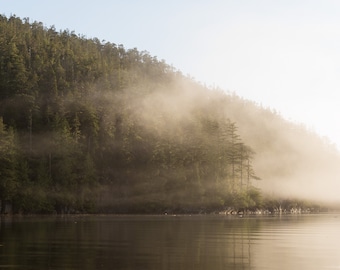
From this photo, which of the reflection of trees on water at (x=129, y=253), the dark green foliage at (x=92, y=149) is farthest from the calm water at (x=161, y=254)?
the dark green foliage at (x=92, y=149)

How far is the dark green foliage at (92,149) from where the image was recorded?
139625 mm

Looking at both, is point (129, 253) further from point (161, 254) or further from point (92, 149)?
point (92, 149)

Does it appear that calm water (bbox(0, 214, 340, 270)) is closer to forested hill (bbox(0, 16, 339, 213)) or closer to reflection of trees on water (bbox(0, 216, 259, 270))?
reflection of trees on water (bbox(0, 216, 259, 270))

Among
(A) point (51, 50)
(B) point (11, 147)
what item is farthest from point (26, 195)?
(A) point (51, 50)

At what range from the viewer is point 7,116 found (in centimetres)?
15312

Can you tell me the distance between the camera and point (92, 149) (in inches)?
6486

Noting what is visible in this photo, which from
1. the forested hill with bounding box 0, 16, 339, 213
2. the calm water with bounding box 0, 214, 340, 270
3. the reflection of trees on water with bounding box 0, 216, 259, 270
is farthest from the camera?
the forested hill with bounding box 0, 16, 339, 213

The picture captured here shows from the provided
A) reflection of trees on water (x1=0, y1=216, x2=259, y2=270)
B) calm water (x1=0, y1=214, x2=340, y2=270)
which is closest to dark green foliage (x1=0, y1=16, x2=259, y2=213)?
reflection of trees on water (x1=0, y1=216, x2=259, y2=270)

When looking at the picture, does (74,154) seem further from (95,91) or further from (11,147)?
(95,91)

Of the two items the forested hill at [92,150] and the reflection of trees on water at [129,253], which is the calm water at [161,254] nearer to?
the reflection of trees on water at [129,253]

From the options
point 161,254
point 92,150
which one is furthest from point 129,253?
point 92,150

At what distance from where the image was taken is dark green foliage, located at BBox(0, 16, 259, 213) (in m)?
140

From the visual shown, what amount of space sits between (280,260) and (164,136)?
148 metres

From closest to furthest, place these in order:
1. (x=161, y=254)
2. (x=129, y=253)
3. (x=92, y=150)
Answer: (x=161, y=254)
(x=129, y=253)
(x=92, y=150)
